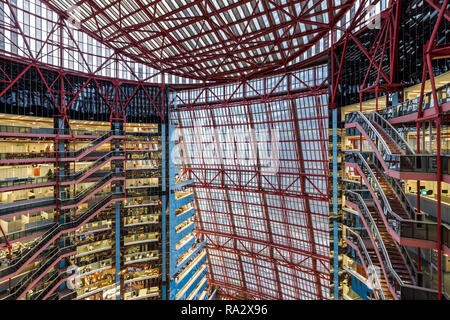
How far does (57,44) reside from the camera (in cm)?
3027

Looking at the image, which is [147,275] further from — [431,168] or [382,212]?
[431,168]

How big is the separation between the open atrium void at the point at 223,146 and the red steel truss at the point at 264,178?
0.31 metres

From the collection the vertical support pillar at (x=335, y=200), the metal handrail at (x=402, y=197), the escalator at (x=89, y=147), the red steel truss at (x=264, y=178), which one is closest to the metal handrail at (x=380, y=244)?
the metal handrail at (x=402, y=197)

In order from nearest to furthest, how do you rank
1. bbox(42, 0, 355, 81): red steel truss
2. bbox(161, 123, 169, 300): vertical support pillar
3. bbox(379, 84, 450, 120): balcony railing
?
bbox(379, 84, 450, 120): balcony railing → bbox(42, 0, 355, 81): red steel truss → bbox(161, 123, 169, 300): vertical support pillar

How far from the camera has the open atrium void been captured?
1614 centimetres

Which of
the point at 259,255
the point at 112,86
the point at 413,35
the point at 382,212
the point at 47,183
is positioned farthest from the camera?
the point at 259,255

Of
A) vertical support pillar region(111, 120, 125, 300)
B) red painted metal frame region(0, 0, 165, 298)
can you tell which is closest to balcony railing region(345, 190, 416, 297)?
red painted metal frame region(0, 0, 165, 298)

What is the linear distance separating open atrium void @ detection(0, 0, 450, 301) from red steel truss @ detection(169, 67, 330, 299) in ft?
1.02

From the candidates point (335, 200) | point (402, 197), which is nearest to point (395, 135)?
point (402, 197)

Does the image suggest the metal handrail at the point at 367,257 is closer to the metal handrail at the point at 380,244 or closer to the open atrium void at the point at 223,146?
the open atrium void at the point at 223,146

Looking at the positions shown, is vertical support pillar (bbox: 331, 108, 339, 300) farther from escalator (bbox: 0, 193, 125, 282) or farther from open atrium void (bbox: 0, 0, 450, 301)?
escalator (bbox: 0, 193, 125, 282)

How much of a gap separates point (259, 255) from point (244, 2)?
3928 cm
